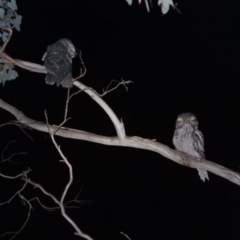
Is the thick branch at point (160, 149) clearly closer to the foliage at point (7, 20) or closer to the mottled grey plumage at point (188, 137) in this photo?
the foliage at point (7, 20)

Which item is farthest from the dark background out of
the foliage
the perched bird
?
the foliage

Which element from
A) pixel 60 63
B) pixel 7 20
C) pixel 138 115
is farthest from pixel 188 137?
pixel 138 115

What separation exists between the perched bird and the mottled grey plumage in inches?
57.6

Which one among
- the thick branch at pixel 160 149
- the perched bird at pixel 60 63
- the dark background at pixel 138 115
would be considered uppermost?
the dark background at pixel 138 115

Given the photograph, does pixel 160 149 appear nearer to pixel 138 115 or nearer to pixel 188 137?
pixel 188 137

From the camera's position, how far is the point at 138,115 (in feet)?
31.7

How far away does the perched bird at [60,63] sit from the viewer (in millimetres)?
3740

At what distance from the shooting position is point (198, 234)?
31.5 ft

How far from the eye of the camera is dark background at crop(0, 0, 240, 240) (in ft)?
29.7

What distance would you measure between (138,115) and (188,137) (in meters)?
4.57

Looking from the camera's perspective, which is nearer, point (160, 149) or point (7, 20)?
point (160, 149)

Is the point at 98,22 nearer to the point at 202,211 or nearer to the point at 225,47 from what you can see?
the point at 225,47

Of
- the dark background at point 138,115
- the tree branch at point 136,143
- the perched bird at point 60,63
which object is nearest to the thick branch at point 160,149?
the tree branch at point 136,143

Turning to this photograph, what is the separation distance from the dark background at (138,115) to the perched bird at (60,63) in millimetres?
4784
